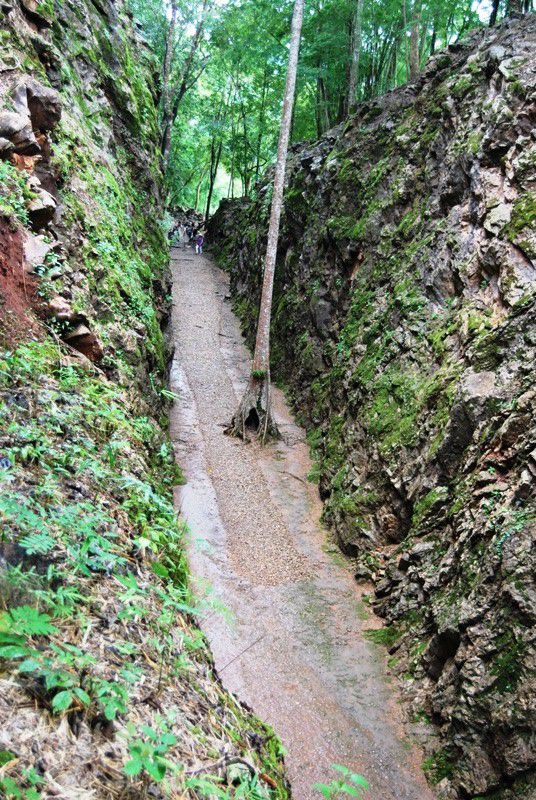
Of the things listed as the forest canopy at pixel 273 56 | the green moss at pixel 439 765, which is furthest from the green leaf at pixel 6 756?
the forest canopy at pixel 273 56

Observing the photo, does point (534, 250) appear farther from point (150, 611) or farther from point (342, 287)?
point (150, 611)

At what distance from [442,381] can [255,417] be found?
6.37m

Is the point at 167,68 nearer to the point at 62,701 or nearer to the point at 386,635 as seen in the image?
the point at 386,635

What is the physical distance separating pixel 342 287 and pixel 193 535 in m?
8.78

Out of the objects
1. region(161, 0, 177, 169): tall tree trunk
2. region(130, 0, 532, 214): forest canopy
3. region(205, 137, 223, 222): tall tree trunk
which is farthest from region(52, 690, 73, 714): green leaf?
region(205, 137, 223, 222): tall tree trunk

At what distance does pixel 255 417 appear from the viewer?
48.3 ft

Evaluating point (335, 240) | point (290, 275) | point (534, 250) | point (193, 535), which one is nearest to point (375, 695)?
point (193, 535)

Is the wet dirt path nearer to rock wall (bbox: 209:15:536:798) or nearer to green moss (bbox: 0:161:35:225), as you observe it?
rock wall (bbox: 209:15:536:798)

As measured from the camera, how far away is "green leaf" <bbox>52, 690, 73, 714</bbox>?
2.09 metres

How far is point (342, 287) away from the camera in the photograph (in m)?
15.4

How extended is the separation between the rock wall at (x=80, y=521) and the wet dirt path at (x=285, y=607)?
0.58m

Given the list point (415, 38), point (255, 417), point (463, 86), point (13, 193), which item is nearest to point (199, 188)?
point (415, 38)

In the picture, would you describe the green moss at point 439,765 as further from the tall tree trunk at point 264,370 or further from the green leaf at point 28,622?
the tall tree trunk at point 264,370

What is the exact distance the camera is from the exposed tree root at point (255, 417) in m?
14.5
